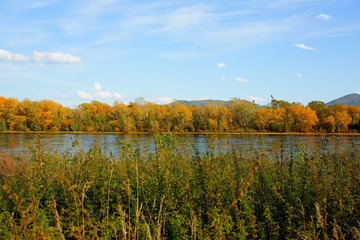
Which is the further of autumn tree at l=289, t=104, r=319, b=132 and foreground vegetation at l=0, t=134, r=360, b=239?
autumn tree at l=289, t=104, r=319, b=132

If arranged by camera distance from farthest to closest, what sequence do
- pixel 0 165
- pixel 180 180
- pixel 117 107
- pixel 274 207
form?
pixel 117 107, pixel 0 165, pixel 180 180, pixel 274 207

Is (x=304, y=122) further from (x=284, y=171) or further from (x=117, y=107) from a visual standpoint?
(x=284, y=171)

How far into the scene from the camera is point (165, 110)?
340 feet

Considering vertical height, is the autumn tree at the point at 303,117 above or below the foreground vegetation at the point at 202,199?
Result: above

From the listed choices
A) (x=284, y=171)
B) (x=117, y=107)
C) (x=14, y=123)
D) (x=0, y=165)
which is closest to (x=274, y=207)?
(x=284, y=171)

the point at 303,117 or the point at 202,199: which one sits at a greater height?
the point at 303,117

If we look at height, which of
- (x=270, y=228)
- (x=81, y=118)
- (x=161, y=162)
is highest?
(x=81, y=118)

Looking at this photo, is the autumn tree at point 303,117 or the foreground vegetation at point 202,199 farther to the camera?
the autumn tree at point 303,117

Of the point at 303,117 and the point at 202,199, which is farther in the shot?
the point at 303,117

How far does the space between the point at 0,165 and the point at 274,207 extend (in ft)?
40.7

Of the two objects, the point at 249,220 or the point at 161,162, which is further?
the point at 161,162

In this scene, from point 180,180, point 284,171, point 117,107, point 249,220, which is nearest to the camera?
point 249,220

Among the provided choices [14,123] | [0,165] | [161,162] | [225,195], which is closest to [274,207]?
[225,195]

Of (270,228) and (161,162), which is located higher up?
(161,162)
